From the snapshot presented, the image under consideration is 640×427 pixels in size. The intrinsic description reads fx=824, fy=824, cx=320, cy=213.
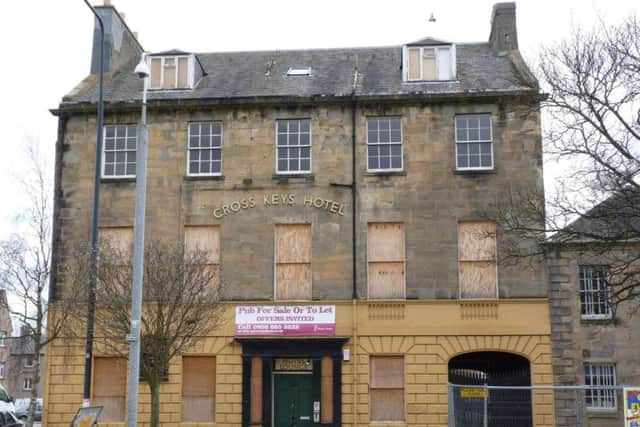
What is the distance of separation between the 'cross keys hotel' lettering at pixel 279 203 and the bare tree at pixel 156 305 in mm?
5072

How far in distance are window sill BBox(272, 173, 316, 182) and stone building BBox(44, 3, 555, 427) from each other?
0.22ft

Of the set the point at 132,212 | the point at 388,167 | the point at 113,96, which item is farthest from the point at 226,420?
the point at 113,96

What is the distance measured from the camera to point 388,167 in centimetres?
2762

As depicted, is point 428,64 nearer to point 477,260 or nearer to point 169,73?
point 477,260

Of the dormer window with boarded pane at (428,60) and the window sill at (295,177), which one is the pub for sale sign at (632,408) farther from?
the dormer window with boarded pane at (428,60)

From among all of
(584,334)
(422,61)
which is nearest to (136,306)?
(422,61)

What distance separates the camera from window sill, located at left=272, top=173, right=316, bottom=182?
27.6 metres

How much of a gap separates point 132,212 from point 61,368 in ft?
18.6

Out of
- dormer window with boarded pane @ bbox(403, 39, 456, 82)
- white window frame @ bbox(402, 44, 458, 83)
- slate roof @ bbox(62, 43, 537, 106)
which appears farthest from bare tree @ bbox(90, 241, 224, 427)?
dormer window with boarded pane @ bbox(403, 39, 456, 82)

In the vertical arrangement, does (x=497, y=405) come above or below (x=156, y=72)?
below

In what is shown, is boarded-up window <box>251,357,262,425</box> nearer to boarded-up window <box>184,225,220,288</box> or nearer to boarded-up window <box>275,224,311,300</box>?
boarded-up window <box>275,224,311,300</box>

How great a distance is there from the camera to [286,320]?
26.7 metres

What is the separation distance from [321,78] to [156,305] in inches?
468

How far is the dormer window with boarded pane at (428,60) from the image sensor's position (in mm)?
28719
